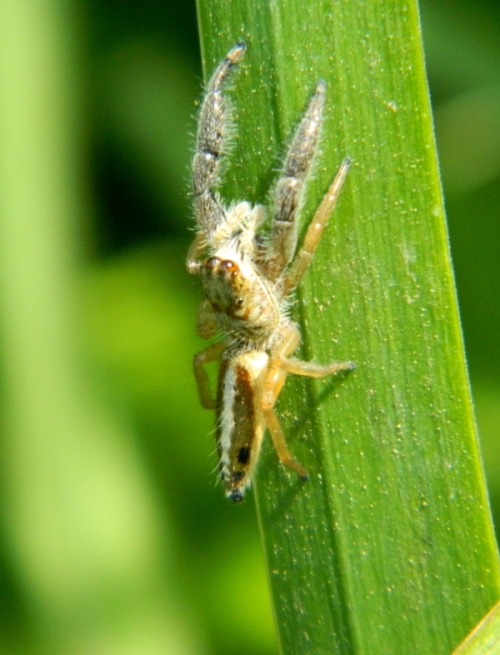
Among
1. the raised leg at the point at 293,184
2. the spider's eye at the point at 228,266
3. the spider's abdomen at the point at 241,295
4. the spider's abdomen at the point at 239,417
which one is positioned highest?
the raised leg at the point at 293,184

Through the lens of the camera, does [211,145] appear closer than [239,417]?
Yes

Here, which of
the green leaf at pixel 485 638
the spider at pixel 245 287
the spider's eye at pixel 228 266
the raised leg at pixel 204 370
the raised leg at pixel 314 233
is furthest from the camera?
the raised leg at pixel 204 370

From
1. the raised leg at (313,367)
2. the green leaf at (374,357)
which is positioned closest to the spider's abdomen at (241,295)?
the raised leg at (313,367)

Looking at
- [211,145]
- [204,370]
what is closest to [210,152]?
[211,145]

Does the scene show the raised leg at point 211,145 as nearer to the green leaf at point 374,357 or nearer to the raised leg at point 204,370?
the green leaf at point 374,357

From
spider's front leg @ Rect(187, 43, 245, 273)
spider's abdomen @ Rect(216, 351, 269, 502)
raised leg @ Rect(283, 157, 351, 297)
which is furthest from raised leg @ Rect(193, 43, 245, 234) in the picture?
spider's abdomen @ Rect(216, 351, 269, 502)

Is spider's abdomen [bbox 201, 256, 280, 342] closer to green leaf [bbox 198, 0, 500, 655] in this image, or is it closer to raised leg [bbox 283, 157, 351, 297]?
raised leg [bbox 283, 157, 351, 297]

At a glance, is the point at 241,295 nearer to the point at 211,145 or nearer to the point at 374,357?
the point at 211,145

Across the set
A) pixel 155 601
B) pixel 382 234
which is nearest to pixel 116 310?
pixel 155 601
